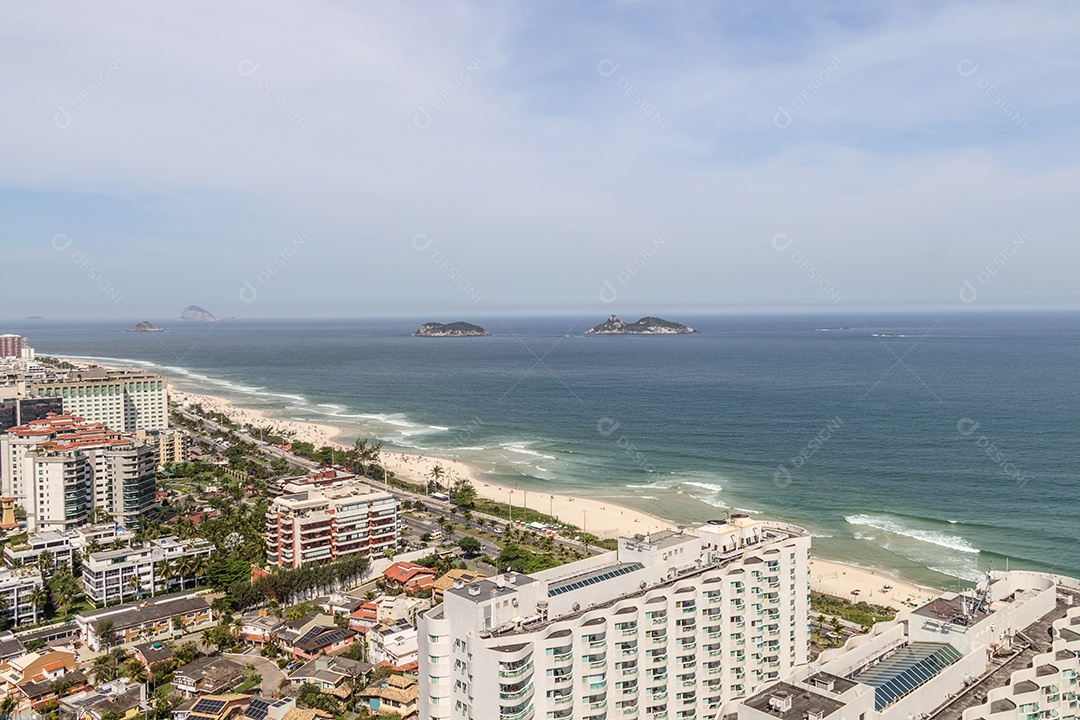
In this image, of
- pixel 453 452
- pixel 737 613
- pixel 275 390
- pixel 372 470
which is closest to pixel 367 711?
pixel 737 613

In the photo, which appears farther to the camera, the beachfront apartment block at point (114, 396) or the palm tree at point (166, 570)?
the beachfront apartment block at point (114, 396)

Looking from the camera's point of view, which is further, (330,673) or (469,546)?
(469,546)

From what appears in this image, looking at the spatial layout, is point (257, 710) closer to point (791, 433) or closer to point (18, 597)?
point (18, 597)

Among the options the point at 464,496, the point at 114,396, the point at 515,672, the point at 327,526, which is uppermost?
the point at 515,672

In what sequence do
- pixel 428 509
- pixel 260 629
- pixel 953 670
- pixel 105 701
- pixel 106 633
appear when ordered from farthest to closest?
pixel 428 509 < pixel 260 629 < pixel 106 633 < pixel 105 701 < pixel 953 670

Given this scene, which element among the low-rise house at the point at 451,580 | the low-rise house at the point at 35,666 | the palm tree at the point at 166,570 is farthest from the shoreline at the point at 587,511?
the low-rise house at the point at 35,666

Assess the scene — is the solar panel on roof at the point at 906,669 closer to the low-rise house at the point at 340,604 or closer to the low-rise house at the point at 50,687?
the low-rise house at the point at 340,604

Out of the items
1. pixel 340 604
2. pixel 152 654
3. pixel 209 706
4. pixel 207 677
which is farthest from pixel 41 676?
pixel 340 604
